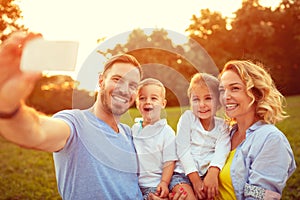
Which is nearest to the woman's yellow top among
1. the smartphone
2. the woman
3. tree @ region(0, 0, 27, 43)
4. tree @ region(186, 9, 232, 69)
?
the woman

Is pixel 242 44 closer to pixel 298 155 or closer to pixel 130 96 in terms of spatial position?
pixel 298 155

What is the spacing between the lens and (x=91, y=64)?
8.71ft

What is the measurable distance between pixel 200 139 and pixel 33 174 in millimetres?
4744

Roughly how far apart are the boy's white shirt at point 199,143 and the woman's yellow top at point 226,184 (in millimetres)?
85

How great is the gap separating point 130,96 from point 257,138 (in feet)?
2.46

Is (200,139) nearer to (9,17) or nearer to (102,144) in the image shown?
(102,144)

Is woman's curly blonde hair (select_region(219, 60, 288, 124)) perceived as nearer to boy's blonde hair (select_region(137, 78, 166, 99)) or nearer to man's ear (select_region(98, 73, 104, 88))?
boy's blonde hair (select_region(137, 78, 166, 99))

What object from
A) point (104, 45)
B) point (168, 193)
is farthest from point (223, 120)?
point (104, 45)

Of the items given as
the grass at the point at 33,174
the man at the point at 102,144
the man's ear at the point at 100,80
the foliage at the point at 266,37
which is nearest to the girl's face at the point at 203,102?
the man at the point at 102,144

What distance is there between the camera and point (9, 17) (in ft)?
18.7

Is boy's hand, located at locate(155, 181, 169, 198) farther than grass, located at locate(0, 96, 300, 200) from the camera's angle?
No

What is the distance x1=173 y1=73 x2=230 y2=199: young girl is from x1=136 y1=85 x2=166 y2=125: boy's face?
19 cm

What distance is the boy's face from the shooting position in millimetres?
2744

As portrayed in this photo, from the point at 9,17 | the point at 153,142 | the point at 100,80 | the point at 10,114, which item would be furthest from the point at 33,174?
the point at 10,114
